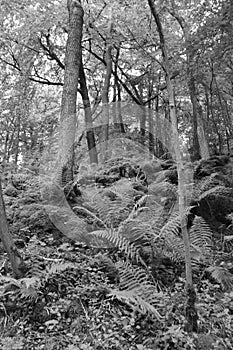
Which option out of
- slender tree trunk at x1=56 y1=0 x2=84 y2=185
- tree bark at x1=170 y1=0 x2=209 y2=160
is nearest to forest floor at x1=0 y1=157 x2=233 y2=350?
slender tree trunk at x1=56 y1=0 x2=84 y2=185

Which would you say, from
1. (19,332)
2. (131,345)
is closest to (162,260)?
(131,345)

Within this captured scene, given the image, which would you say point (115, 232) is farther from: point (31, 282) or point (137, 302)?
point (31, 282)

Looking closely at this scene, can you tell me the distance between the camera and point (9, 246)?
9.79ft

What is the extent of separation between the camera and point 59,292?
119 inches

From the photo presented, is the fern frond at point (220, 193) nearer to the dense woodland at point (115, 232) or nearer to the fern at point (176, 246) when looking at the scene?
the dense woodland at point (115, 232)

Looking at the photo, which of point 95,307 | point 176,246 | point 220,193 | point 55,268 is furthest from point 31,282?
point 220,193

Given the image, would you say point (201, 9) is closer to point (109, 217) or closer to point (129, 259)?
point (109, 217)

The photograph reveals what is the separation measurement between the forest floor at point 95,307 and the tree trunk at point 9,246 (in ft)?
0.37

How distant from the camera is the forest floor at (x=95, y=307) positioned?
2572mm

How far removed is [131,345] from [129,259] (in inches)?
43.0

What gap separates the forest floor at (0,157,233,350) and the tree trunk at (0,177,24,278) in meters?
0.11

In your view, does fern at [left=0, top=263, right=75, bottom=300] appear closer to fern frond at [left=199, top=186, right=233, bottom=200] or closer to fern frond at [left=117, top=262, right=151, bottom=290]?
fern frond at [left=117, top=262, right=151, bottom=290]

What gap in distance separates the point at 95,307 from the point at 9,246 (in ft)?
3.26

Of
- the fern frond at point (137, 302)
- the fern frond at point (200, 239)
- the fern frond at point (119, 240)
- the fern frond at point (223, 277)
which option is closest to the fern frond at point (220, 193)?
the fern frond at point (200, 239)
